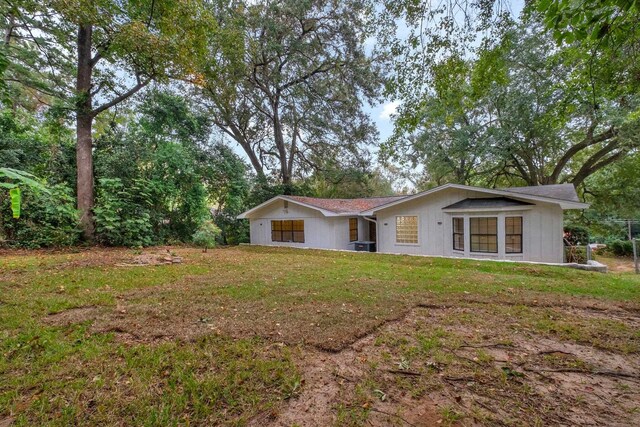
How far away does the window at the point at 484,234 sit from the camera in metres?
10.5

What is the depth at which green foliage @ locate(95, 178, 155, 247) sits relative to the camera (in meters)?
11.0

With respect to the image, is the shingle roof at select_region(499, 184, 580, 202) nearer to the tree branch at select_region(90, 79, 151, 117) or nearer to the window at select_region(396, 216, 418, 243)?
the window at select_region(396, 216, 418, 243)

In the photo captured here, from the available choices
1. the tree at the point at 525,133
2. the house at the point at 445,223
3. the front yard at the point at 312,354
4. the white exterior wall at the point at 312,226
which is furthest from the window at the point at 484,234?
the white exterior wall at the point at 312,226

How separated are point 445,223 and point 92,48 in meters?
15.2

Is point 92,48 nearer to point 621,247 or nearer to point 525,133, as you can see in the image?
point 525,133

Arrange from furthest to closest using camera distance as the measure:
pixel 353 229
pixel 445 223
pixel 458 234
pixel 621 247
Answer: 1. pixel 621 247
2. pixel 353 229
3. pixel 445 223
4. pixel 458 234

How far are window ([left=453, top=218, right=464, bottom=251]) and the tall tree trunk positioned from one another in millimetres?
14030

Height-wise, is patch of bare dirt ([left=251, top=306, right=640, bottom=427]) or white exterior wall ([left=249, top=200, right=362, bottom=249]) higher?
white exterior wall ([left=249, top=200, right=362, bottom=249])

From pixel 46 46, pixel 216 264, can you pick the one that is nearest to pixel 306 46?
pixel 46 46

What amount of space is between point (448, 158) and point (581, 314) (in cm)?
1491

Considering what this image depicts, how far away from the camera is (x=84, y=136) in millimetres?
11102

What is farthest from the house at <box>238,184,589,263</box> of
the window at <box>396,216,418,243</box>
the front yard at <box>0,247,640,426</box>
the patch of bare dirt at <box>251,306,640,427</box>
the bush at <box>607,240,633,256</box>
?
the bush at <box>607,240,633,256</box>

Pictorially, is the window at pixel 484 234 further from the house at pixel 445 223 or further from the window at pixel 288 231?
the window at pixel 288 231

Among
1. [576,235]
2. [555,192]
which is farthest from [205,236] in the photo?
[576,235]
